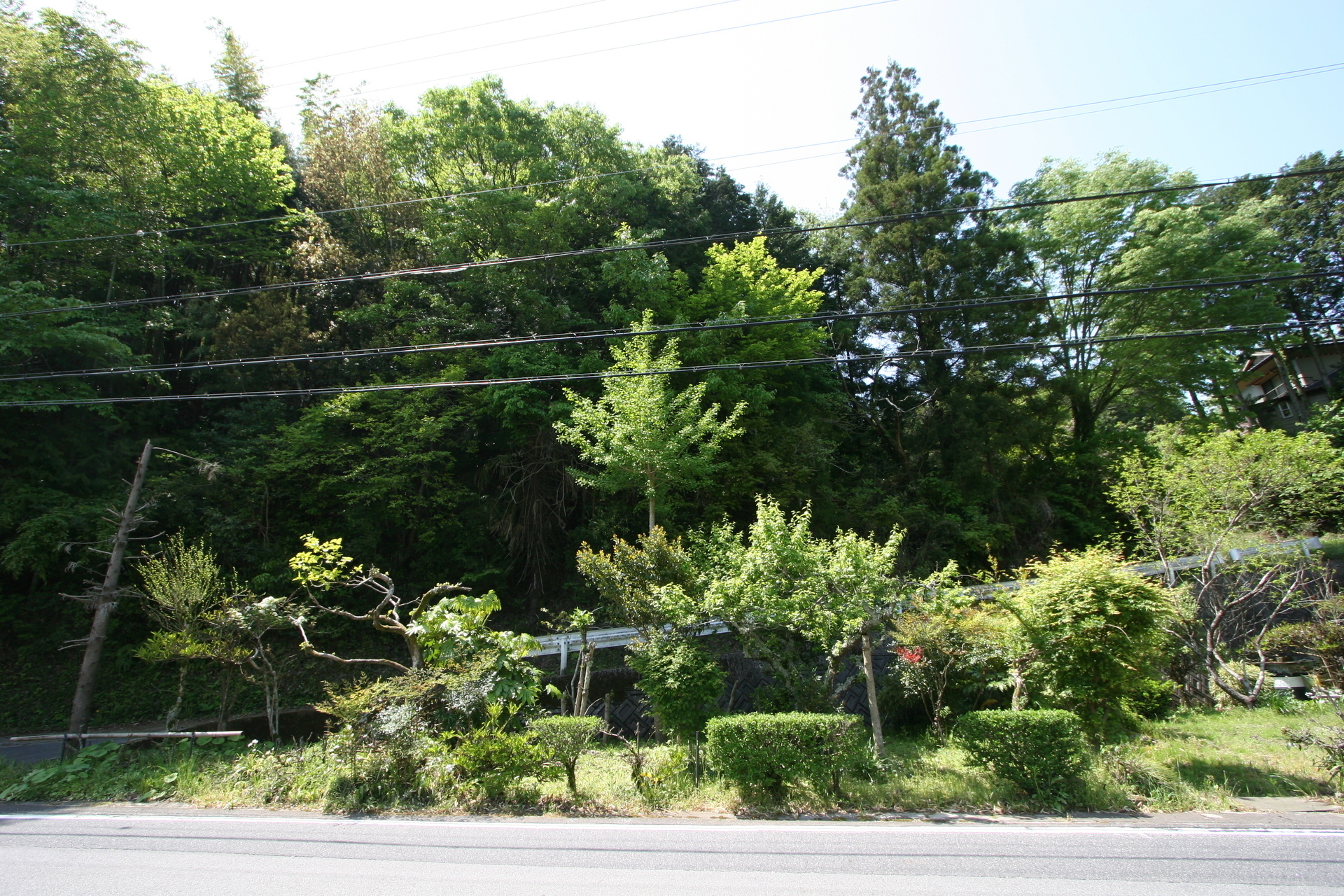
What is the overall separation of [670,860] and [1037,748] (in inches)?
168

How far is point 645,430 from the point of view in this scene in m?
14.5

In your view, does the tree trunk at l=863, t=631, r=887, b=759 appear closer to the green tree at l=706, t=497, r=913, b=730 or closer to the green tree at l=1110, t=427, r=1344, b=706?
the green tree at l=706, t=497, r=913, b=730

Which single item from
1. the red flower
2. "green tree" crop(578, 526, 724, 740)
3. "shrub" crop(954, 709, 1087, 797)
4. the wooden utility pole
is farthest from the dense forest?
"shrub" crop(954, 709, 1087, 797)

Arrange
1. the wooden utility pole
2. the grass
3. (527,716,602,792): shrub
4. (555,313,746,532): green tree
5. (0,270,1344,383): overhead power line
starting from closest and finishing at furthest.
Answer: (0,270,1344,383): overhead power line → the grass → (527,716,602,792): shrub → the wooden utility pole → (555,313,746,532): green tree

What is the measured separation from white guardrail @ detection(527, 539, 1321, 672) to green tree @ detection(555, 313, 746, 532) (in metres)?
3.01

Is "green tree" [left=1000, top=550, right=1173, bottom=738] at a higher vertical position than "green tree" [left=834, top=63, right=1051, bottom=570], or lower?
lower

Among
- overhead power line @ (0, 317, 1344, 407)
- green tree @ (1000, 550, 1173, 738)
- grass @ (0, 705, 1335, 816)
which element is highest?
overhead power line @ (0, 317, 1344, 407)

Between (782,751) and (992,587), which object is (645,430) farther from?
(782,751)

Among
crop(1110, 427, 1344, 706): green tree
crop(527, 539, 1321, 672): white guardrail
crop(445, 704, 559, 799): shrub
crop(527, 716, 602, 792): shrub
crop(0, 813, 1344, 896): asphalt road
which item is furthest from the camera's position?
crop(527, 539, 1321, 672): white guardrail

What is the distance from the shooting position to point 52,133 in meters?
17.8

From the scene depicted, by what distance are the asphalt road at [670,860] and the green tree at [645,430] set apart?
879 cm

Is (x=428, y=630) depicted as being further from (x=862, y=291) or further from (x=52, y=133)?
(x=52, y=133)

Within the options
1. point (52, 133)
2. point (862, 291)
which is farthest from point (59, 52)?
point (862, 291)

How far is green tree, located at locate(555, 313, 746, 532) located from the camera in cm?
1462
